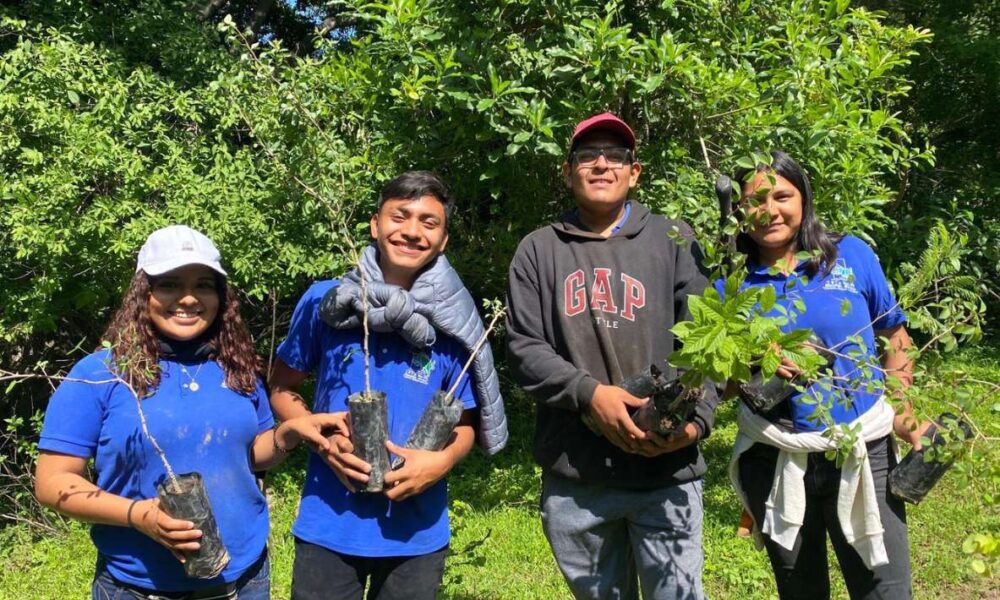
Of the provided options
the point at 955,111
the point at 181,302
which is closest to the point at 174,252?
the point at 181,302

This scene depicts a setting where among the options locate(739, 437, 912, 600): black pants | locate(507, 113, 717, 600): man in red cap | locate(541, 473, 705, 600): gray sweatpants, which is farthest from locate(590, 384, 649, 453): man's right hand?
locate(739, 437, 912, 600): black pants

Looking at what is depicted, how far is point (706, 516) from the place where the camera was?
5.03m

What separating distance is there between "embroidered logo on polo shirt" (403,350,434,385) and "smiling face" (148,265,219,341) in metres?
0.60

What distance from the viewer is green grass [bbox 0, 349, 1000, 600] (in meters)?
4.12

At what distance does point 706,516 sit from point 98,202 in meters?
3.97

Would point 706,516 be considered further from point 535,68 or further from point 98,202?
point 98,202

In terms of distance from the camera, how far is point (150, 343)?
2250 mm

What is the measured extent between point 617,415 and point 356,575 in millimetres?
906

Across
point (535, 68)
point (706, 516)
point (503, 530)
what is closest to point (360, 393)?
point (535, 68)

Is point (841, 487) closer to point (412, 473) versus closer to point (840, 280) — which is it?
point (840, 280)

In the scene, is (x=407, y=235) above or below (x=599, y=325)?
above

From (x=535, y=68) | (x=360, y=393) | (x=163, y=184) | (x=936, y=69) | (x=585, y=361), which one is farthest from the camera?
(x=936, y=69)

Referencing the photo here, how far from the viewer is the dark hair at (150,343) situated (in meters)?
Result: 2.19

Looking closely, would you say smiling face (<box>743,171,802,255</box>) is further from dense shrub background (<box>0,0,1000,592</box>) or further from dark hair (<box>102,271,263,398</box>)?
dark hair (<box>102,271,263,398</box>)
